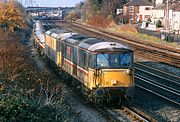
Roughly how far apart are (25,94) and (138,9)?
86121 millimetres

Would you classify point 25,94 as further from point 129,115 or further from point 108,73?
point 129,115

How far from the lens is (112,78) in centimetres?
1543

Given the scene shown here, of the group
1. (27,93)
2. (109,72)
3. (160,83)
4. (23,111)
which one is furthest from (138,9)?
(23,111)

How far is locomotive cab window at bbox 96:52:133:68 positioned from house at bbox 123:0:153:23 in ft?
257

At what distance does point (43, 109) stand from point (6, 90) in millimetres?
2133

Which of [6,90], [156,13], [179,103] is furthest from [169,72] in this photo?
[156,13]

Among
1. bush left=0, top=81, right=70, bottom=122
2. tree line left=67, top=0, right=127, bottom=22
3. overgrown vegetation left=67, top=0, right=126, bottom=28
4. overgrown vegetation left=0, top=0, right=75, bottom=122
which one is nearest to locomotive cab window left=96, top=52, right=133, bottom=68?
overgrown vegetation left=0, top=0, right=75, bottom=122

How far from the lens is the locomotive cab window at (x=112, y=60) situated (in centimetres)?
1554

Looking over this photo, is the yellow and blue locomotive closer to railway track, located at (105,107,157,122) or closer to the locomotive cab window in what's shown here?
the locomotive cab window

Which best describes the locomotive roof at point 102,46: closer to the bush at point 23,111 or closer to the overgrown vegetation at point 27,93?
the overgrown vegetation at point 27,93

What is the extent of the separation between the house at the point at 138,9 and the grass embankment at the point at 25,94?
226ft

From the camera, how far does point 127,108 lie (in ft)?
51.0

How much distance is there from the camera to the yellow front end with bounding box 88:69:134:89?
15.4m

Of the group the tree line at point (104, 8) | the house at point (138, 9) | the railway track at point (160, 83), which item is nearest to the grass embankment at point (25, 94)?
the railway track at point (160, 83)
